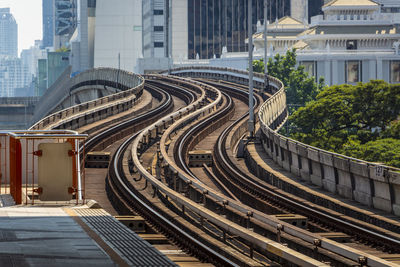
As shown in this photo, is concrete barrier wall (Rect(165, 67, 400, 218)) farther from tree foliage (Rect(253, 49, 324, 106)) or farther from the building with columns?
the building with columns

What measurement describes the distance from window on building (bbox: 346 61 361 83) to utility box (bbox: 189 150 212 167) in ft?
247

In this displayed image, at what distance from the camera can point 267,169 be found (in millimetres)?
36375

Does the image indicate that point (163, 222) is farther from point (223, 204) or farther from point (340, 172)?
point (340, 172)

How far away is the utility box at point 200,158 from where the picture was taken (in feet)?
135

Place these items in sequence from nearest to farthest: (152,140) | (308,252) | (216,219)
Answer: (308,252), (216,219), (152,140)

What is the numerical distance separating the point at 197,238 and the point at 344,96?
44.4 m

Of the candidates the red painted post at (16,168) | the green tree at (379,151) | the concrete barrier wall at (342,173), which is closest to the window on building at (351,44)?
the green tree at (379,151)

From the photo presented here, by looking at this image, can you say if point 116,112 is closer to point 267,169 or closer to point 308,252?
point 267,169

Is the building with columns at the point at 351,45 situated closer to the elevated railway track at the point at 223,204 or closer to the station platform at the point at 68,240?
the elevated railway track at the point at 223,204

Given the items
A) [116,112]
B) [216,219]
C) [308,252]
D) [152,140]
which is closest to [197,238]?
[216,219]

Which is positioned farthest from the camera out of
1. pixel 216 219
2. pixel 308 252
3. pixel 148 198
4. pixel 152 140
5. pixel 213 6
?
pixel 213 6

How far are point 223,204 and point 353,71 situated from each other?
93.8m

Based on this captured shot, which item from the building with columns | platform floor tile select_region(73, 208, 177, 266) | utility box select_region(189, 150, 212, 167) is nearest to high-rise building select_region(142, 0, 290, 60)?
the building with columns

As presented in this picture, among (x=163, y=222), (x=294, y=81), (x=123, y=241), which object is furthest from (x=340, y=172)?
(x=294, y=81)
